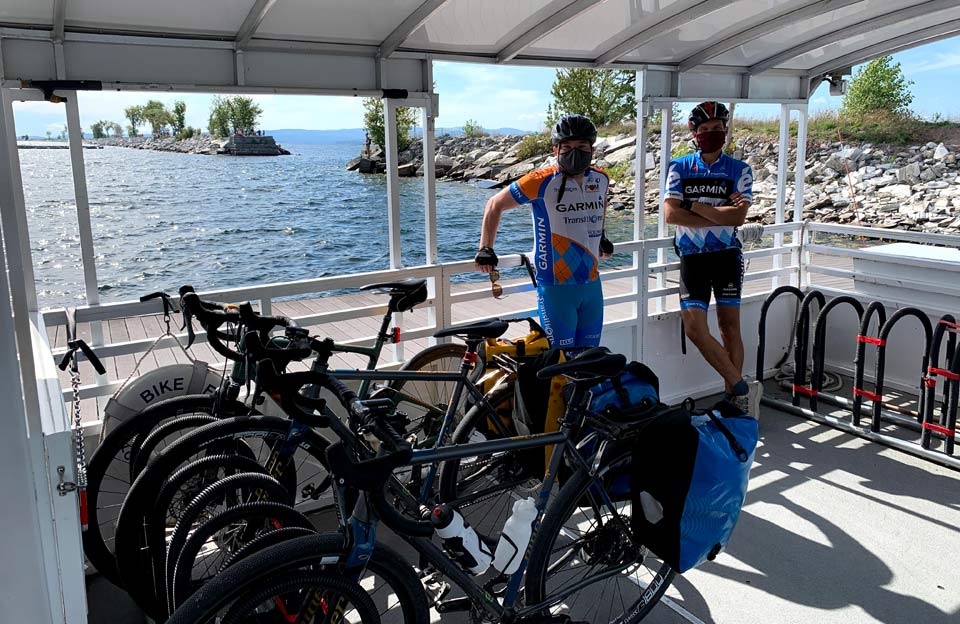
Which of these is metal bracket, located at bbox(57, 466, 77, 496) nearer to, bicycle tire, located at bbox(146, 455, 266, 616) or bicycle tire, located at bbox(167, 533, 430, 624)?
bicycle tire, located at bbox(167, 533, 430, 624)

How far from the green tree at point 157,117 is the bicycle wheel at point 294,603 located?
55.1m

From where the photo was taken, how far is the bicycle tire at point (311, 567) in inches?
64.4

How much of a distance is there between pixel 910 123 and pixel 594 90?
55.1 feet

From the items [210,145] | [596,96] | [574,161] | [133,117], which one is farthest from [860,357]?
[133,117]

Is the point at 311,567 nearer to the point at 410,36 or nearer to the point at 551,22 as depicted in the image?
the point at 410,36

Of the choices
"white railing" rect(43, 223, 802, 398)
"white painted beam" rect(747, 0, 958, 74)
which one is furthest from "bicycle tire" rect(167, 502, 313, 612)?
"white painted beam" rect(747, 0, 958, 74)

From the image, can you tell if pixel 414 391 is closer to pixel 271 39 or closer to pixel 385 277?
pixel 385 277

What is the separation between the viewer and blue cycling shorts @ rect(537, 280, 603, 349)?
3879 millimetres

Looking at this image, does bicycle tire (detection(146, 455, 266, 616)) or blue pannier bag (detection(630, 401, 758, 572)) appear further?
bicycle tire (detection(146, 455, 266, 616))

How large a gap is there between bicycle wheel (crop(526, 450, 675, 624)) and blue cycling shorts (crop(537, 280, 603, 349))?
1303mm

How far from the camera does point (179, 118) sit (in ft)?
168

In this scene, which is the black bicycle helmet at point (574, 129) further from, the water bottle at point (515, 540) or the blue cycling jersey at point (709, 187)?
the water bottle at point (515, 540)

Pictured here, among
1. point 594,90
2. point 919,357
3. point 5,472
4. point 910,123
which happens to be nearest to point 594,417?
point 5,472

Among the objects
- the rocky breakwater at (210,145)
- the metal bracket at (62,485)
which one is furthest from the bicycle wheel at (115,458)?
the rocky breakwater at (210,145)
